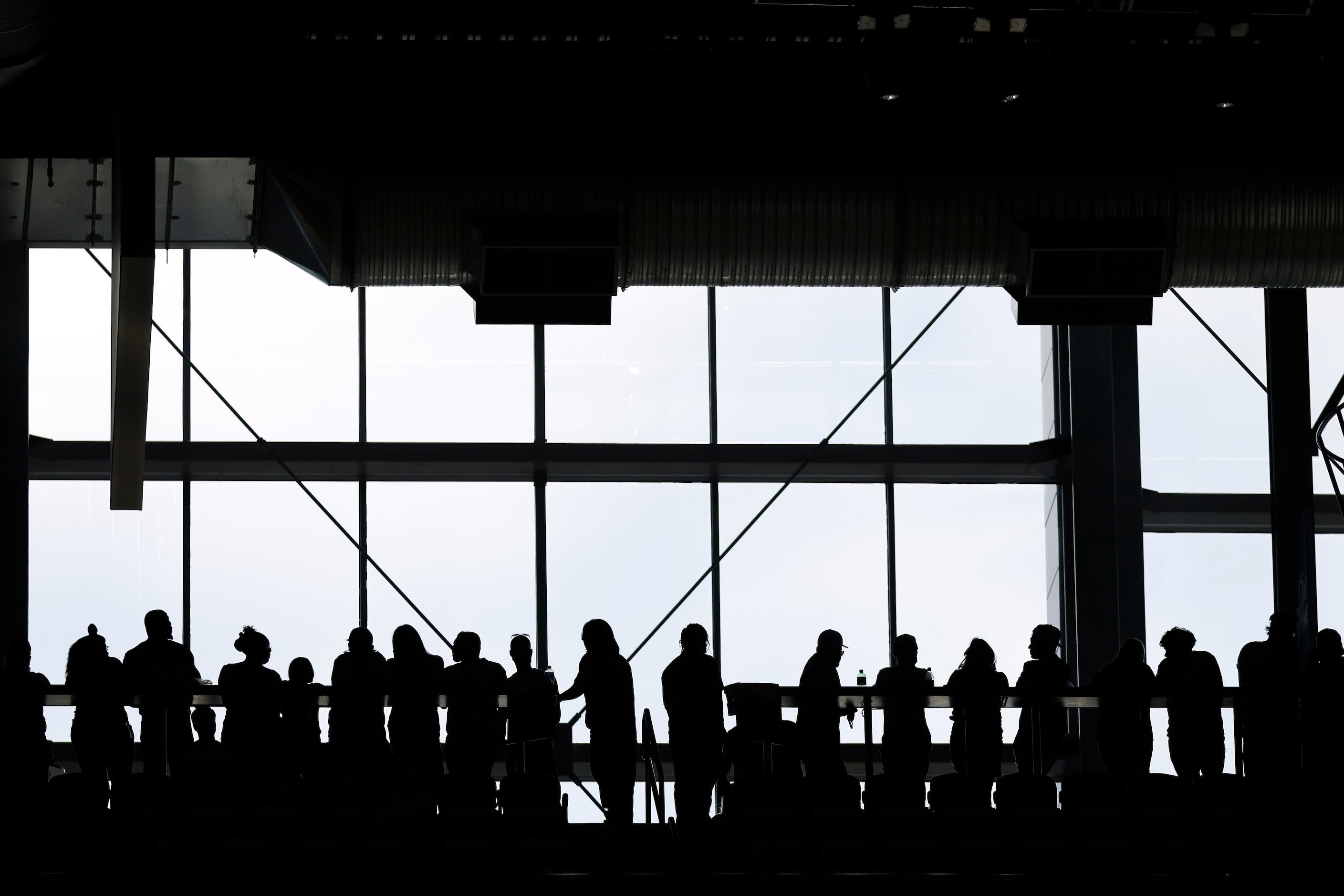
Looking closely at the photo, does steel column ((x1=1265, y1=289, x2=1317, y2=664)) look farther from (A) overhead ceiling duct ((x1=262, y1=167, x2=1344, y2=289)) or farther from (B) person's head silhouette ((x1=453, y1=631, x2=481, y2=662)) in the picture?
(B) person's head silhouette ((x1=453, y1=631, x2=481, y2=662))

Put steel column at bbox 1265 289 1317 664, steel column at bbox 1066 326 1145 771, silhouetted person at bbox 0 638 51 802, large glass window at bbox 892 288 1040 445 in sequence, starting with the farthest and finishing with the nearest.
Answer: large glass window at bbox 892 288 1040 445
steel column at bbox 1066 326 1145 771
steel column at bbox 1265 289 1317 664
silhouetted person at bbox 0 638 51 802

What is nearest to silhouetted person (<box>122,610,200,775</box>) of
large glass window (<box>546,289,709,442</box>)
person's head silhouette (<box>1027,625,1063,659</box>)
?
person's head silhouette (<box>1027,625,1063,659</box>)

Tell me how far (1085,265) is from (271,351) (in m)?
7.88

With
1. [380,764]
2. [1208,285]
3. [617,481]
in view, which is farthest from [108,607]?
[1208,285]

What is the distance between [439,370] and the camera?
14406 millimetres

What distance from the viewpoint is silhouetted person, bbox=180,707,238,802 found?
792 centimetres

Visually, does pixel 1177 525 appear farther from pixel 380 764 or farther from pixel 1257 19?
pixel 380 764

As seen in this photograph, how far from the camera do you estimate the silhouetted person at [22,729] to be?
845cm

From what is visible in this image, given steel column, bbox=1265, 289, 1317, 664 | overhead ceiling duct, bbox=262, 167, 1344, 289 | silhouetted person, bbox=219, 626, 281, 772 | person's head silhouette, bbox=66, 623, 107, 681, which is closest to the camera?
silhouetted person, bbox=219, 626, 281, 772

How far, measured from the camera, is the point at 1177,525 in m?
14.9

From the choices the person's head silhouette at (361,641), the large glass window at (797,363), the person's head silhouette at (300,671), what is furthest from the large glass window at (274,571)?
the person's head silhouette at (361,641)

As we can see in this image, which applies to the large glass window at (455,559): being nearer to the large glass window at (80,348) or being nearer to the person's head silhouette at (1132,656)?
the large glass window at (80,348)

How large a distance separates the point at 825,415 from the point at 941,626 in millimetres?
2183

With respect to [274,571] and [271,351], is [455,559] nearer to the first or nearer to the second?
[274,571]
